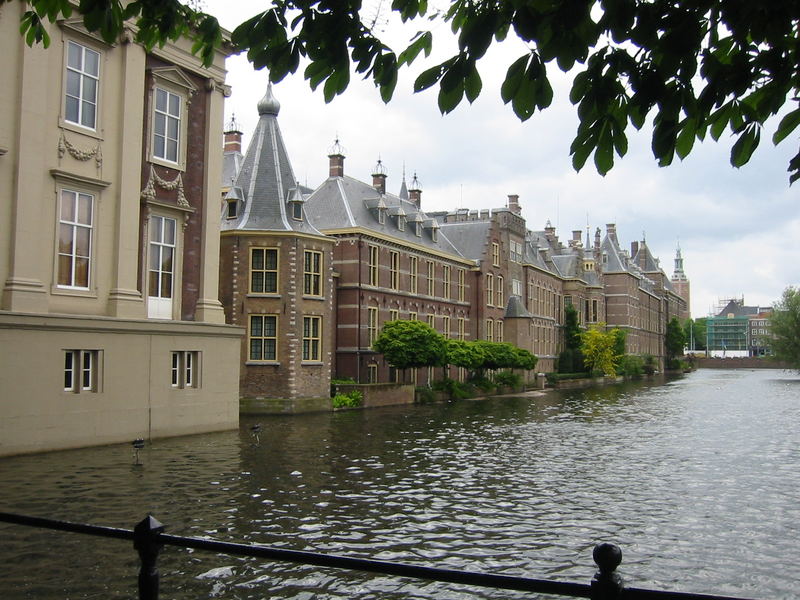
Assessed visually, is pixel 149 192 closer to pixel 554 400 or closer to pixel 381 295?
pixel 381 295

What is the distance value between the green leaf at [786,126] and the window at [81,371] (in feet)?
62.5

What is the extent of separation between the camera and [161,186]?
23.8m

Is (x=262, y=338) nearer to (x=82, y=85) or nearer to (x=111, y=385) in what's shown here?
(x=111, y=385)

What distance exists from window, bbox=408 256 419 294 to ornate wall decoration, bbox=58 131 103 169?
1115 inches

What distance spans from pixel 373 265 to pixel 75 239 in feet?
80.8

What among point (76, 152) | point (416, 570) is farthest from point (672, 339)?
point (416, 570)

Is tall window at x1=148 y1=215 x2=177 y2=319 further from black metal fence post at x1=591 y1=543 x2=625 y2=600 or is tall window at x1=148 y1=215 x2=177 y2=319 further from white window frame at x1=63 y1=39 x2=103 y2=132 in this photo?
black metal fence post at x1=591 y1=543 x2=625 y2=600

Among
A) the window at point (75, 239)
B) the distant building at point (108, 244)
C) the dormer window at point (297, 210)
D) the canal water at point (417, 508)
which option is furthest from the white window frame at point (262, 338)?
the window at point (75, 239)

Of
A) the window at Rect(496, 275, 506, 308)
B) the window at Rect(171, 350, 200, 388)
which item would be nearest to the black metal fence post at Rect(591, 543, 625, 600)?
the window at Rect(171, 350, 200, 388)

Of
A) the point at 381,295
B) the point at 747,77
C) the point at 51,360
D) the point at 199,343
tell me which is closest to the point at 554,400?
the point at 381,295

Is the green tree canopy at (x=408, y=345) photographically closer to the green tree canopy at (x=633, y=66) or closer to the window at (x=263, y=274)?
the window at (x=263, y=274)

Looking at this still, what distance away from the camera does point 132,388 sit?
21734mm

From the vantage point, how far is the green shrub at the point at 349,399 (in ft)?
117

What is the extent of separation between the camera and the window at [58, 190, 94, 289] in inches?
806
